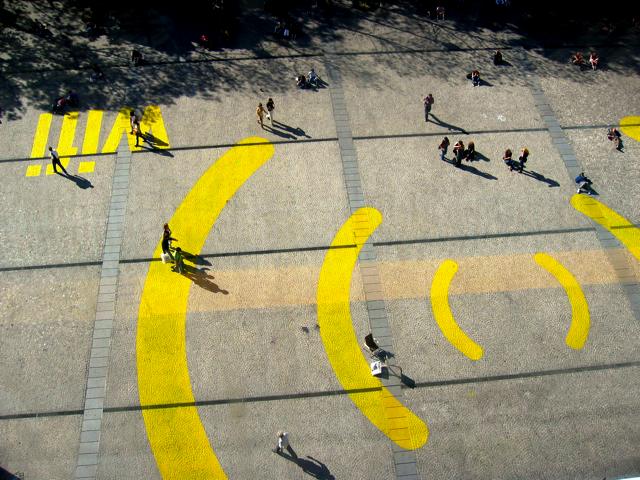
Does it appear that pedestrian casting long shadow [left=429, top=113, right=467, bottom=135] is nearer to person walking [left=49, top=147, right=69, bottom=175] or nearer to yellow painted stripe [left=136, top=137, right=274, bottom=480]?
Result: yellow painted stripe [left=136, top=137, right=274, bottom=480]

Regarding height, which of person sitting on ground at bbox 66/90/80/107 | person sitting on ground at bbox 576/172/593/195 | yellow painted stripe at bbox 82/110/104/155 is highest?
person sitting on ground at bbox 576/172/593/195

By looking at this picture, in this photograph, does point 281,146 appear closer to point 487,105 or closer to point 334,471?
point 487,105

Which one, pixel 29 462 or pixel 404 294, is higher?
pixel 404 294

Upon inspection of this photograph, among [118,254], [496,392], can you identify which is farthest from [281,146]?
[496,392]

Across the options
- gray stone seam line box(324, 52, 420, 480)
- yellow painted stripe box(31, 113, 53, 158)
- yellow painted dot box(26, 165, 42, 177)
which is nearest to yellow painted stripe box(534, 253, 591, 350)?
gray stone seam line box(324, 52, 420, 480)

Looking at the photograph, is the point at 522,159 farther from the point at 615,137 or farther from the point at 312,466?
the point at 312,466

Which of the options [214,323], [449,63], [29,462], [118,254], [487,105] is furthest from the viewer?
[449,63]

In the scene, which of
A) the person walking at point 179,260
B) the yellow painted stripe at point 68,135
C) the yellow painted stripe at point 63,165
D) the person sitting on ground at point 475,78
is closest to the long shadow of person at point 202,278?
the person walking at point 179,260
